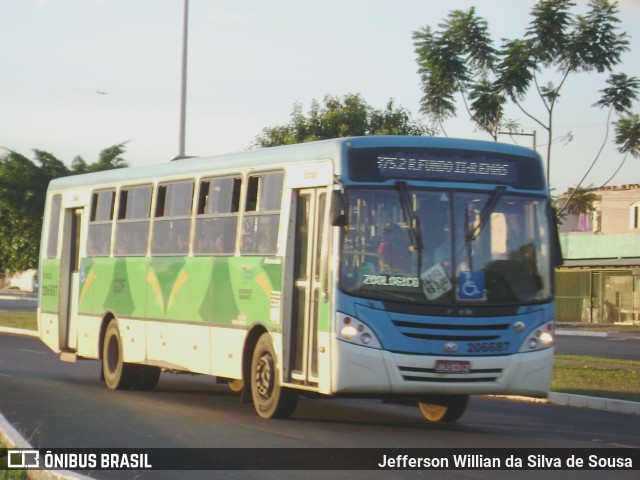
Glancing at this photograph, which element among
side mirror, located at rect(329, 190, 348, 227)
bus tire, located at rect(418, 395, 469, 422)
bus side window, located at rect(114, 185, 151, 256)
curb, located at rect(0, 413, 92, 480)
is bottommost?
curb, located at rect(0, 413, 92, 480)

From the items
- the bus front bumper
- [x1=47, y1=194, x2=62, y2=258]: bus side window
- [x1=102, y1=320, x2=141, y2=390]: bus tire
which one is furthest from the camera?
[x1=47, y1=194, x2=62, y2=258]: bus side window

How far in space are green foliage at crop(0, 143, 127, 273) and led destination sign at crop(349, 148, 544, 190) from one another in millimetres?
27278

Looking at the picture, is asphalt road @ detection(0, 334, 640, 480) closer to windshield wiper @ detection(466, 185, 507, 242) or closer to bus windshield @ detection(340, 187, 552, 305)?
bus windshield @ detection(340, 187, 552, 305)

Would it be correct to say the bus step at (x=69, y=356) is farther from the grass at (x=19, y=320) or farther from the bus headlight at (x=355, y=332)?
the grass at (x=19, y=320)

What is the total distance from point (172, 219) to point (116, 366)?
286cm

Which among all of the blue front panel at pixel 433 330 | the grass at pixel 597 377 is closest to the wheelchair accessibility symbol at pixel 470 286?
the blue front panel at pixel 433 330

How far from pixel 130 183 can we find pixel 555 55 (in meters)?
15.3

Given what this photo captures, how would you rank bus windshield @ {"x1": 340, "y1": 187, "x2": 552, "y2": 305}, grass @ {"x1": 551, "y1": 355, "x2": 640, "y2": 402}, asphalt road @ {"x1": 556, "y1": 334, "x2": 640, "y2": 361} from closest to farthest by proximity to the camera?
bus windshield @ {"x1": 340, "y1": 187, "x2": 552, "y2": 305} → grass @ {"x1": 551, "y1": 355, "x2": 640, "y2": 402} → asphalt road @ {"x1": 556, "y1": 334, "x2": 640, "y2": 361}

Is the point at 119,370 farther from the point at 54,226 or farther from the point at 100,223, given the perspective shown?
the point at 54,226

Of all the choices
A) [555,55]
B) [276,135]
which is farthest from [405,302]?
[276,135]

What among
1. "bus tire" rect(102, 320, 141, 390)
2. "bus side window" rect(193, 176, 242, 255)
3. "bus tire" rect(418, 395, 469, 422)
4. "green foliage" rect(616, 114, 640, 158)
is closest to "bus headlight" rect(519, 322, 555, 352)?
"bus tire" rect(418, 395, 469, 422)

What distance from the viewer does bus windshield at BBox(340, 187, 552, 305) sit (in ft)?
45.0

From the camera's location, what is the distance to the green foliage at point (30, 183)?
134ft

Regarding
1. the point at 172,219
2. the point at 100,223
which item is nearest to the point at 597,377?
the point at 172,219
